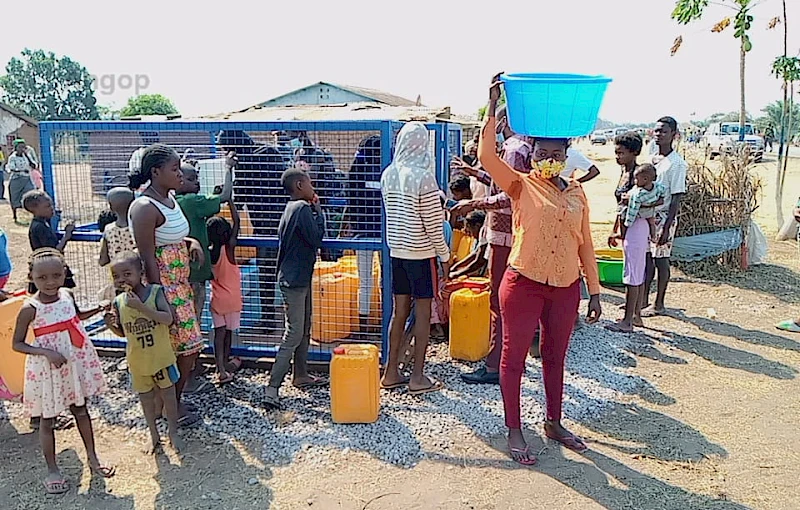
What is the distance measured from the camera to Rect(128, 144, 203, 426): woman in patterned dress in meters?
3.77

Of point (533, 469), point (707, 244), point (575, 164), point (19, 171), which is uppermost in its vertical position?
point (19, 171)

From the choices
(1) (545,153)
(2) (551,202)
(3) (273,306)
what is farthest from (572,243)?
(3) (273,306)

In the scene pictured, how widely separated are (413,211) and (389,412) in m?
1.36

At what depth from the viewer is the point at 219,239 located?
187 inches

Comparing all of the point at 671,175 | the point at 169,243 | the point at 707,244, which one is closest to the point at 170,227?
the point at 169,243

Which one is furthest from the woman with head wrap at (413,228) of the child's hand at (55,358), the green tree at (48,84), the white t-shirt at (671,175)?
the green tree at (48,84)

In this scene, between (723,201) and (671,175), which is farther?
(723,201)

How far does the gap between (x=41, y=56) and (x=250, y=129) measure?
62.2 m

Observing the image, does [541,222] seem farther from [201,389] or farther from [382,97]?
[382,97]

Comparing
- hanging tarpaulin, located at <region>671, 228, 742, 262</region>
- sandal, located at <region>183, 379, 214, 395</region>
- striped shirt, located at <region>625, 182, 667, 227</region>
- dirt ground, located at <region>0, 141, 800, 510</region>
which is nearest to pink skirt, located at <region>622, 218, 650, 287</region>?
striped shirt, located at <region>625, 182, 667, 227</region>

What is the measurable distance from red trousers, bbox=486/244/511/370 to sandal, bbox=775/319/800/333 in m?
3.22

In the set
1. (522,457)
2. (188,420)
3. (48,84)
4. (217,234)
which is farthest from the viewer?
(48,84)

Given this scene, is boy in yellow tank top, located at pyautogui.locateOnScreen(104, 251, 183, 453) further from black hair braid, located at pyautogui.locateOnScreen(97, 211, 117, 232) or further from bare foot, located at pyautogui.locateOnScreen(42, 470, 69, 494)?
black hair braid, located at pyautogui.locateOnScreen(97, 211, 117, 232)

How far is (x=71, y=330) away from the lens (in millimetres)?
3660
